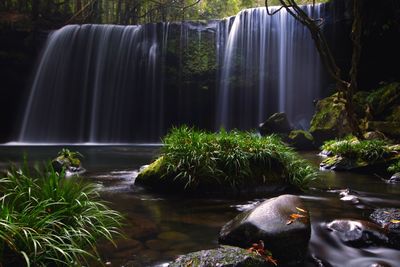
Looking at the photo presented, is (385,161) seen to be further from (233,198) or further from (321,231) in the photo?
(321,231)

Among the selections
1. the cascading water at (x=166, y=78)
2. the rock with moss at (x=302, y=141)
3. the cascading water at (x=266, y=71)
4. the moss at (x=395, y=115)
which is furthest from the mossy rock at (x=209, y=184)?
the cascading water at (x=166, y=78)

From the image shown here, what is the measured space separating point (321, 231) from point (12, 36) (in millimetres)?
26159

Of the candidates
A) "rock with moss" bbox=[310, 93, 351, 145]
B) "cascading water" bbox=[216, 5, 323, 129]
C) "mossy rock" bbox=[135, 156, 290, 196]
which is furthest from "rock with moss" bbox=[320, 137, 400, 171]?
"cascading water" bbox=[216, 5, 323, 129]

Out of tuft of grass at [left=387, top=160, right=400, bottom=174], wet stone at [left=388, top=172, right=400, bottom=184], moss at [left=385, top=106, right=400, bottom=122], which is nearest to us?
wet stone at [left=388, top=172, right=400, bottom=184]

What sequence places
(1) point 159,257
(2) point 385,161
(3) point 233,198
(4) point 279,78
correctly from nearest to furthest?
(1) point 159,257 → (3) point 233,198 → (2) point 385,161 → (4) point 279,78

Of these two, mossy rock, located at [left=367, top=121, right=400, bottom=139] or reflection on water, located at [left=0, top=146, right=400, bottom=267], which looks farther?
mossy rock, located at [left=367, top=121, right=400, bottom=139]

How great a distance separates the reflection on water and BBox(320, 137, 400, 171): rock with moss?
1531mm

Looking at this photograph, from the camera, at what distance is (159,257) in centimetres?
402

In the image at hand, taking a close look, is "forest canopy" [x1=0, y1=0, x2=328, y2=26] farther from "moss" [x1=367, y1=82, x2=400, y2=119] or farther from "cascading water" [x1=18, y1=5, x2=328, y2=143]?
"moss" [x1=367, y1=82, x2=400, y2=119]

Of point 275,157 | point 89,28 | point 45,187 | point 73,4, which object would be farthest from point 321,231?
point 73,4

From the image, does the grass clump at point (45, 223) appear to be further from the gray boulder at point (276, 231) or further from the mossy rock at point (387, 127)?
the mossy rock at point (387, 127)

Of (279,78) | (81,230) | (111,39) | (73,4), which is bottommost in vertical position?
(81,230)

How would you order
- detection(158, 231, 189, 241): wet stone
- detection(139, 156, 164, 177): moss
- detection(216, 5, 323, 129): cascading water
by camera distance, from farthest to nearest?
1. detection(216, 5, 323, 129): cascading water
2. detection(139, 156, 164, 177): moss
3. detection(158, 231, 189, 241): wet stone

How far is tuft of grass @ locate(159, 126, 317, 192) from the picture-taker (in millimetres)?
7070
